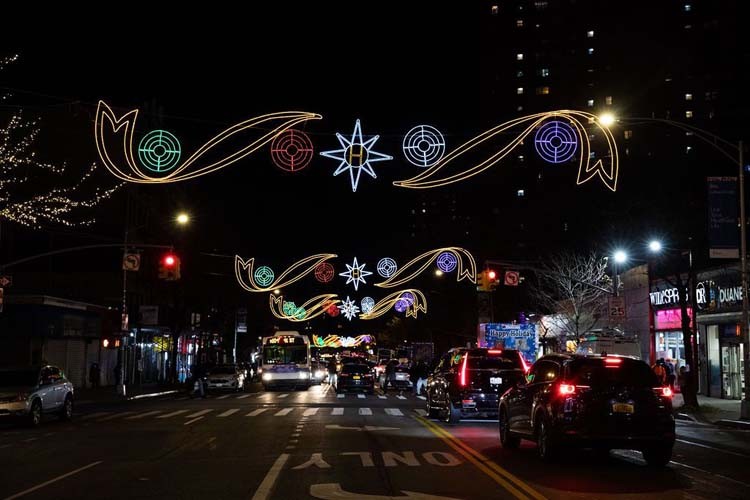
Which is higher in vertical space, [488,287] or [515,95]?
[515,95]

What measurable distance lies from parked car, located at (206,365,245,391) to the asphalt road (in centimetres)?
2374

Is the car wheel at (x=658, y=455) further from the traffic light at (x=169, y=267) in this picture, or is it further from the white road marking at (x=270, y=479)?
the traffic light at (x=169, y=267)

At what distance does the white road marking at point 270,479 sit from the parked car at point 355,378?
2923cm

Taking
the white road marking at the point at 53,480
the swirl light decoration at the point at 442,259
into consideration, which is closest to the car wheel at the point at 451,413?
the white road marking at the point at 53,480

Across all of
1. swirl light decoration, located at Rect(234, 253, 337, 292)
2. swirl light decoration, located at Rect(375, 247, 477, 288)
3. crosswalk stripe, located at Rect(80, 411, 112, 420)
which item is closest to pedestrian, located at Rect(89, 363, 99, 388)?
swirl light decoration, located at Rect(234, 253, 337, 292)

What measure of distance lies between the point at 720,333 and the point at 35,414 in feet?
92.9

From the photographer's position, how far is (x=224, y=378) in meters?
46.8

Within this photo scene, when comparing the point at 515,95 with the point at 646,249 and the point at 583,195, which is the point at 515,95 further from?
the point at 646,249

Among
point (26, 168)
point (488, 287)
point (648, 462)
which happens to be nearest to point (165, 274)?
point (488, 287)

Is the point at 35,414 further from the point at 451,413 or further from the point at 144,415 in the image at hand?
the point at 451,413

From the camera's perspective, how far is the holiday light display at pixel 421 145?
67.1 feet

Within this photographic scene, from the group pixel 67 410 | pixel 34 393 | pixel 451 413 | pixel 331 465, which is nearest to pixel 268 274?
pixel 67 410

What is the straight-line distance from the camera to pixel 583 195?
102 m

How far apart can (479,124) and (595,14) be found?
103ft
